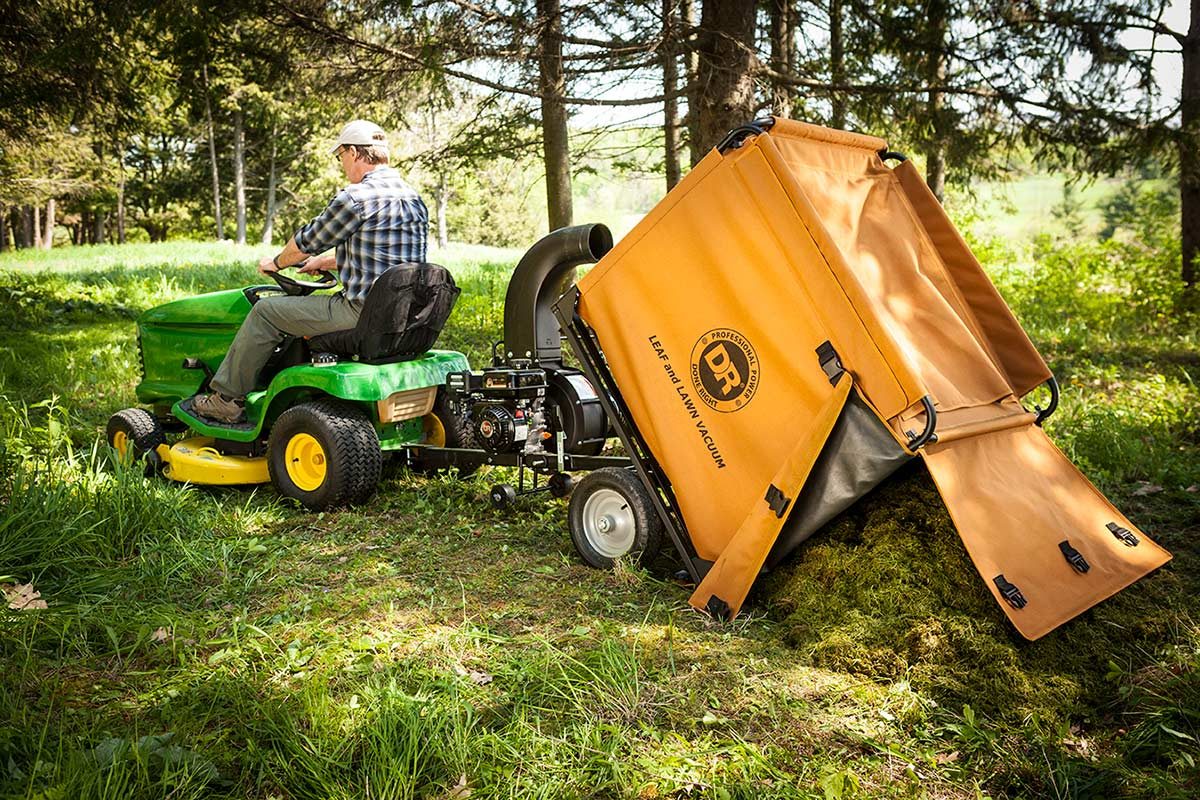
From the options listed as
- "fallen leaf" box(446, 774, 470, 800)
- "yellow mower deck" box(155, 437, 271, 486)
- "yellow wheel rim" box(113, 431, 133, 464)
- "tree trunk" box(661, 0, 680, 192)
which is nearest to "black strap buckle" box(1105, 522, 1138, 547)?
"fallen leaf" box(446, 774, 470, 800)

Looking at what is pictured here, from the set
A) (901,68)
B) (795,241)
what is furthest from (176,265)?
(795,241)

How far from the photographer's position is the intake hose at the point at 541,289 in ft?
13.9

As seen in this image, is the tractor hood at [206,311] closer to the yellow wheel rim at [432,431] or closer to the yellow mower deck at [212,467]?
the yellow mower deck at [212,467]

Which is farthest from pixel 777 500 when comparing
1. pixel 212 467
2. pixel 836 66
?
pixel 836 66

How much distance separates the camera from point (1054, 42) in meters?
7.35

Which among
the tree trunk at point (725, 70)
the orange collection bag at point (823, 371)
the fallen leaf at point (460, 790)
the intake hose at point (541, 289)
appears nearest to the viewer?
the fallen leaf at point (460, 790)

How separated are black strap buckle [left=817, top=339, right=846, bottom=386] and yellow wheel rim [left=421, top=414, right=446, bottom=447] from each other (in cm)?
282

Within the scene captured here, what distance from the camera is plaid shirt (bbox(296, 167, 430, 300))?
4582mm

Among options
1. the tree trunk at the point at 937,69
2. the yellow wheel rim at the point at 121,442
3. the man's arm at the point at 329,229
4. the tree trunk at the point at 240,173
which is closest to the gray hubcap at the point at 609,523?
the man's arm at the point at 329,229

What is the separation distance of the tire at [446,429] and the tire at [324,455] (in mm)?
506

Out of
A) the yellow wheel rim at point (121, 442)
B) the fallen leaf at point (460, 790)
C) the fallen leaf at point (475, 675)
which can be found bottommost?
the fallen leaf at point (460, 790)

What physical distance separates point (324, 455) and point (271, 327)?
848 millimetres

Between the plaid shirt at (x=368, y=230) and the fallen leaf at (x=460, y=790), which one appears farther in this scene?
the plaid shirt at (x=368, y=230)

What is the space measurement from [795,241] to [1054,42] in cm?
591
